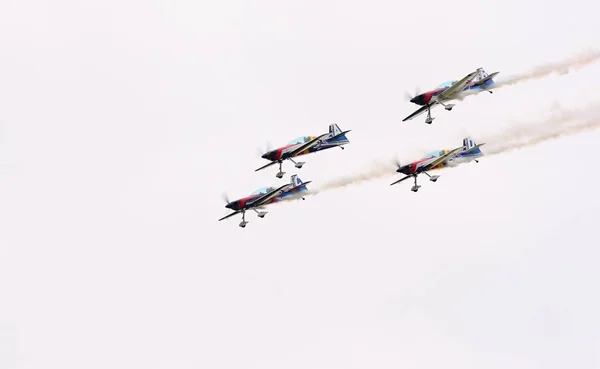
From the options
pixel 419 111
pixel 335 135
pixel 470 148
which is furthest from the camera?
pixel 335 135

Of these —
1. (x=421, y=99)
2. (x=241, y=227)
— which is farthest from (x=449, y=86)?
(x=241, y=227)

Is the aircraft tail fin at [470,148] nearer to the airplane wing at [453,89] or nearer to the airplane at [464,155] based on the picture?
the airplane at [464,155]

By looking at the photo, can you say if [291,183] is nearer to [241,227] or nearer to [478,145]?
[241,227]

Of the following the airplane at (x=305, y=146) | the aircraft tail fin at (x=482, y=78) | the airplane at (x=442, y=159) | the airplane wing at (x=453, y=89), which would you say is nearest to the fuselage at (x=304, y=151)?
the airplane at (x=305, y=146)

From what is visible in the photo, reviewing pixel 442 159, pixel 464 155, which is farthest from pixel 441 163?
pixel 464 155

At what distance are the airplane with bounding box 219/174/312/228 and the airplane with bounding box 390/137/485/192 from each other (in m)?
9.05

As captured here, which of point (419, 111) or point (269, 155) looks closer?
point (419, 111)

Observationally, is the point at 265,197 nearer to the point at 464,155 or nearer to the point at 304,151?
the point at 304,151

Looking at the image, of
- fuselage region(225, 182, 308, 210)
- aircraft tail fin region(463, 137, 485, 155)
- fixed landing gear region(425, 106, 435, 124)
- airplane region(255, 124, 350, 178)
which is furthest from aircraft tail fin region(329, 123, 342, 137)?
aircraft tail fin region(463, 137, 485, 155)

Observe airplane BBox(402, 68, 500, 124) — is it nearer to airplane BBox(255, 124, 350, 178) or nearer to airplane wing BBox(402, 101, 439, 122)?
airplane wing BBox(402, 101, 439, 122)

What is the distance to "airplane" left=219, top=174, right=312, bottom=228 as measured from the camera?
142 meters

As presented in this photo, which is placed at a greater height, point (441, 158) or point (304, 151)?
point (304, 151)

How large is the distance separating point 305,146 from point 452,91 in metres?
12.6

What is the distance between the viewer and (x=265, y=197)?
14200cm
